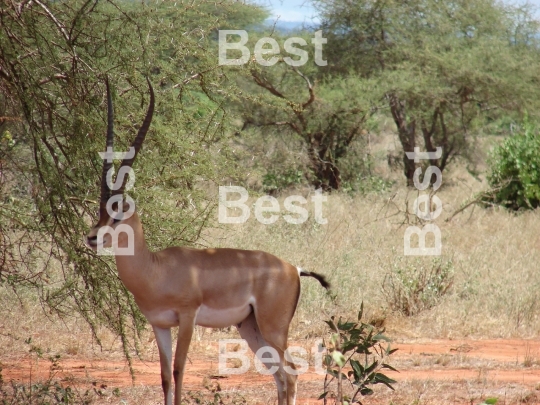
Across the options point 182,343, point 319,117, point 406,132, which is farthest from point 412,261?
point 406,132

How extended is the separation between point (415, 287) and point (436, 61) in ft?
25.7

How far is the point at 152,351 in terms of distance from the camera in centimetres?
631

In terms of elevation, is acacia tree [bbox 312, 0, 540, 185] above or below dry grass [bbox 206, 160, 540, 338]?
above

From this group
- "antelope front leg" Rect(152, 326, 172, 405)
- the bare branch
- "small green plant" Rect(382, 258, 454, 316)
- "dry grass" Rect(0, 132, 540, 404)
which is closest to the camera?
"antelope front leg" Rect(152, 326, 172, 405)

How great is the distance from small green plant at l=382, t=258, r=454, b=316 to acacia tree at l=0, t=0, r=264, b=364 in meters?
2.39

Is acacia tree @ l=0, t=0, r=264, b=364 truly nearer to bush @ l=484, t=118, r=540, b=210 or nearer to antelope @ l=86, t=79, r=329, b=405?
antelope @ l=86, t=79, r=329, b=405

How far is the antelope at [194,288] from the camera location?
4020mm

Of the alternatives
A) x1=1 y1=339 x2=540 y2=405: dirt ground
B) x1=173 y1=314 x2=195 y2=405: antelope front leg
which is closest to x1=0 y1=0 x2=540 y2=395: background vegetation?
x1=1 y1=339 x2=540 y2=405: dirt ground

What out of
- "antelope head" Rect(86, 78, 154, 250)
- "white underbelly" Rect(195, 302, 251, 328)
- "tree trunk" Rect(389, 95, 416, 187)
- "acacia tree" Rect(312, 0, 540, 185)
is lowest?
"white underbelly" Rect(195, 302, 251, 328)

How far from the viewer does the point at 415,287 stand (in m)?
7.36

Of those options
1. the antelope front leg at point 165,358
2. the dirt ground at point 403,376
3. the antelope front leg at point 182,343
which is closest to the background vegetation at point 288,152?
the dirt ground at point 403,376

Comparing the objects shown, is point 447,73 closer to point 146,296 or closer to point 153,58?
point 153,58

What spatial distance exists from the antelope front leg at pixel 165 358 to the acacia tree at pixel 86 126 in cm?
52

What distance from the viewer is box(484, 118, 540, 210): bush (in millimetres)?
11836
